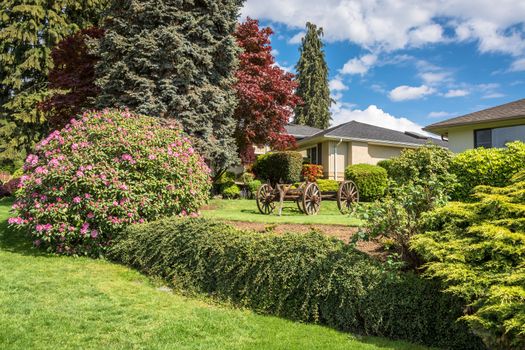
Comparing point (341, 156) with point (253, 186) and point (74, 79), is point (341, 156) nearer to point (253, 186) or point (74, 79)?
point (253, 186)

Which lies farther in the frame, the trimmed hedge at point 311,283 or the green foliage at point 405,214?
the green foliage at point 405,214

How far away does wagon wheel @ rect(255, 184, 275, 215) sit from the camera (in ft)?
39.2

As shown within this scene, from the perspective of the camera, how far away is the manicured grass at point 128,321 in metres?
3.64

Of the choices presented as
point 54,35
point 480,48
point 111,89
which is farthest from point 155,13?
point 54,35

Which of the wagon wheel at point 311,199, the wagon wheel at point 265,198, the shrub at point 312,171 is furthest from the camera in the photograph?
the shrub at point 312,171

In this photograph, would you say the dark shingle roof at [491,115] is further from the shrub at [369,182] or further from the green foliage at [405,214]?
the green foliage at [405,214]

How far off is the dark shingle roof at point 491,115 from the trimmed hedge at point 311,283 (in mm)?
12718

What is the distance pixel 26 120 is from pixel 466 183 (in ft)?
77.2

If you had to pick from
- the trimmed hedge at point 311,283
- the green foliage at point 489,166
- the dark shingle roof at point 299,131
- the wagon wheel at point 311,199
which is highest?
the dark shingle roof at point 299,131

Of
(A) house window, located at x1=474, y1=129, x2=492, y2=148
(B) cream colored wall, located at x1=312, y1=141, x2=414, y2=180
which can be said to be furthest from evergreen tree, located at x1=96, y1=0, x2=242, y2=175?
(A) house window, located at x1=474, y1=129, x2=492, y2=148

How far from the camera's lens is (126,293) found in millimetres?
5168

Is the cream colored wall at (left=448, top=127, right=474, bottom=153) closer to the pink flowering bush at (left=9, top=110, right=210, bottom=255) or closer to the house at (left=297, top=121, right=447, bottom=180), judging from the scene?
the house at (left=297, top=121, right=447, bottom=180)

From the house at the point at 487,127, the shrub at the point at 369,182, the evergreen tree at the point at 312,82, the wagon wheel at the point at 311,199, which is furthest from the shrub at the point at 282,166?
the evergreen tree at the point at 312,82

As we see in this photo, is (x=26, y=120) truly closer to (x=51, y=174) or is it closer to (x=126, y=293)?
(x=51, y=174)
